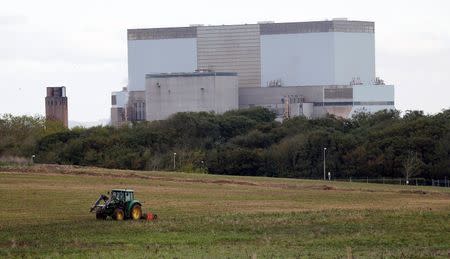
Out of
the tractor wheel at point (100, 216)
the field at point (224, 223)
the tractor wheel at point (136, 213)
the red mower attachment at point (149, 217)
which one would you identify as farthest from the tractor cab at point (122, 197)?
the field at point (224, 223)

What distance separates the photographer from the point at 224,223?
50812 mm

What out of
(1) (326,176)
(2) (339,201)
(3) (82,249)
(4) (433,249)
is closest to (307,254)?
(4) (433,249)

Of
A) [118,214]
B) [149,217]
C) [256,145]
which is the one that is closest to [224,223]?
[149,217]

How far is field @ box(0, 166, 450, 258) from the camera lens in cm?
3819

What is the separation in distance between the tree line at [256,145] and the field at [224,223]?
39.6m

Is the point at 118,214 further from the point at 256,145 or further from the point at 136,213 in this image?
the point at 256,145

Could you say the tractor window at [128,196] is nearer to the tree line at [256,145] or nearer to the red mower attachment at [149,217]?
the red mower attachment at [149,217]

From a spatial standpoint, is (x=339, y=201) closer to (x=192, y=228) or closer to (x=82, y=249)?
(x=192, y=228)

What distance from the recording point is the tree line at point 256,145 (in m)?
130

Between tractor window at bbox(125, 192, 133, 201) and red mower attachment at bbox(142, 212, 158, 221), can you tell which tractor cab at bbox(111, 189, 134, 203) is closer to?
tractor window at bbox(125, 192, 133, 201)

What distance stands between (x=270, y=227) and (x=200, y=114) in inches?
4982

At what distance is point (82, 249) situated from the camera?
126 feet

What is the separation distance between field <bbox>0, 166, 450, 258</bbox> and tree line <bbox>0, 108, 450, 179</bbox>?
39.6 m

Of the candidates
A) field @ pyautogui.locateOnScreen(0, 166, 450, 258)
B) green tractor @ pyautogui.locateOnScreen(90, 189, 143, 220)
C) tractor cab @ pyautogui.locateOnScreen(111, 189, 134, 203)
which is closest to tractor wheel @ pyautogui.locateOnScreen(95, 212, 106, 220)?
green tractor @ pyautogui.locateOnScreen(90, 189, 143, 220)
